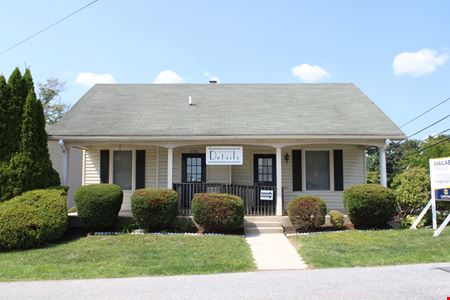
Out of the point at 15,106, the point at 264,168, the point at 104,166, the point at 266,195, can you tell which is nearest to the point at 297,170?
the point at 264,168

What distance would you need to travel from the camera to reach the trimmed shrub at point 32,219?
1085cm

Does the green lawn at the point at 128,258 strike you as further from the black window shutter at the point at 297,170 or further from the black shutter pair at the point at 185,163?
the black window shutter at the point at 297,170

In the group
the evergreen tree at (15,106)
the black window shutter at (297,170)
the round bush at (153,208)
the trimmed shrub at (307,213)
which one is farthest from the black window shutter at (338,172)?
the evergreen tree at (15,106)

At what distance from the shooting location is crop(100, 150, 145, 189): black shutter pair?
629 inches

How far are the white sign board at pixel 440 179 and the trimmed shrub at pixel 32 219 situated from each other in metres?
10.2

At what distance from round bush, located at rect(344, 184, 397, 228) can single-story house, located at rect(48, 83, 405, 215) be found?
5.49ft

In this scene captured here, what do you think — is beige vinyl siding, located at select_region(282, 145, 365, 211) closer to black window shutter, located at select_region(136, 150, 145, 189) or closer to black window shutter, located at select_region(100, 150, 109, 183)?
black window shutter, located at select_region(136, 150, 145, 189)

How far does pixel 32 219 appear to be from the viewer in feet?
36.5

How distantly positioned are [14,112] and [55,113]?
3297cm

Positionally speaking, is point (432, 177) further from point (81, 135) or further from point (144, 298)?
point (81, 135)

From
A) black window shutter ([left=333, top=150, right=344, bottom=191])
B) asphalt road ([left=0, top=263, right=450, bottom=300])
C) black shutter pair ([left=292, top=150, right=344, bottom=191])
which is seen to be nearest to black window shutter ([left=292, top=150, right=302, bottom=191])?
black shutter pair ([left=292, top=150, right=344, bottom=191])

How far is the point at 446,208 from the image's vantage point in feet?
43.1

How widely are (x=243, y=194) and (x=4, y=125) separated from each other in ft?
24.9

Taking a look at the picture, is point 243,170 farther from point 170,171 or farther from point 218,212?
point 218,212
